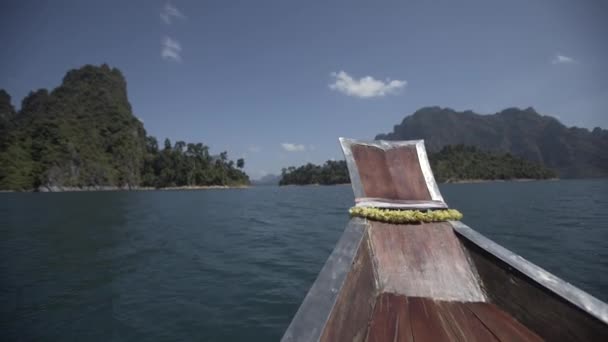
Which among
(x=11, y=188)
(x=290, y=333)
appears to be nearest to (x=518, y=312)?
(x=290, y=333)

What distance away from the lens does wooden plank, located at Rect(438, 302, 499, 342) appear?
1899 millimetres

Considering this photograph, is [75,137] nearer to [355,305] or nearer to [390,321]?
[355,305]

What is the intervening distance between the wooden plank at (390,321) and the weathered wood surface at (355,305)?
6 cm

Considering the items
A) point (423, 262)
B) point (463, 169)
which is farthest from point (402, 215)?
point (463, 169)

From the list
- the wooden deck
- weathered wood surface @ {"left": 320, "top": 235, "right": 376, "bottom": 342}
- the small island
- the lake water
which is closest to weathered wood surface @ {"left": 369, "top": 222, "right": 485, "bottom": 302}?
the wooden deck

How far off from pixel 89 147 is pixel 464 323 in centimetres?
11179

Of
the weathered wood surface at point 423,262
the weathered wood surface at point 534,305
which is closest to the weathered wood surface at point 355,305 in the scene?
the weathered wood surface at point 423,262

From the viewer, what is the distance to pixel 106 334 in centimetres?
395

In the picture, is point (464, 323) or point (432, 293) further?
point (432, 293)

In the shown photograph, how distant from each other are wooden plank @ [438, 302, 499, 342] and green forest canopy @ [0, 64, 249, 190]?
10035 centimetres

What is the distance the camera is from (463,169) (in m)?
110

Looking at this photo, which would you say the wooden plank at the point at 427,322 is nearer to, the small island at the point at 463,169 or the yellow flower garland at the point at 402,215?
the yellow flower garland at the point at 402,215

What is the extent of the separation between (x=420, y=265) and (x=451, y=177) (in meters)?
120

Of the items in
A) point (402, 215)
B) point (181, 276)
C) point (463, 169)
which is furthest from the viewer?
point (463, 169)
